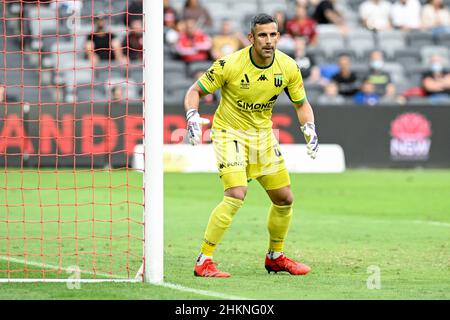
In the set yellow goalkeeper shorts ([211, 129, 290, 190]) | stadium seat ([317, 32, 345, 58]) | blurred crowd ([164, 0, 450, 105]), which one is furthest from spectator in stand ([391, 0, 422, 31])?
yellow goalkeeper shorts ([211, 129, 290, 190])

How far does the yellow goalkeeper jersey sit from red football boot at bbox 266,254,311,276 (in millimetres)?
1233

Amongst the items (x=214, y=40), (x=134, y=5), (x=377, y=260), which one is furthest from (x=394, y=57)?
(x=377, y=260)

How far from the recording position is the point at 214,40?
26.2 meters

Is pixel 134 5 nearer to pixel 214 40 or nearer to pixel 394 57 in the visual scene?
pixel 214 40

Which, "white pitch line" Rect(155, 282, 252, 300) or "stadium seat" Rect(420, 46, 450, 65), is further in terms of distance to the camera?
"stadium seat" Rect(420, 46, 450, 65)

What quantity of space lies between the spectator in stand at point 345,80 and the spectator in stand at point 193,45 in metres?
3.03

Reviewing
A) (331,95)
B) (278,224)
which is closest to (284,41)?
(331,95)

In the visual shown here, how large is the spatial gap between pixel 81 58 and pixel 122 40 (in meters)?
1.51

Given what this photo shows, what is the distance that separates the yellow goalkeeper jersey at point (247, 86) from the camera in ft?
33.6

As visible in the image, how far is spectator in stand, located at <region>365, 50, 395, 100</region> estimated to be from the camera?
2594cm

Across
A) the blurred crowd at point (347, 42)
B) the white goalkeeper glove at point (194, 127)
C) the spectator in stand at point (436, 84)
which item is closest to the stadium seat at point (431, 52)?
the blurred crowd at point (347, 42)

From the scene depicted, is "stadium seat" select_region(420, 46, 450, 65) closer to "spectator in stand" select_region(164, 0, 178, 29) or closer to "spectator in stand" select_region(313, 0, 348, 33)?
"spectator in stand" select_region(313, 0, 348, 33)

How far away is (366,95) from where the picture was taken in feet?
84.1

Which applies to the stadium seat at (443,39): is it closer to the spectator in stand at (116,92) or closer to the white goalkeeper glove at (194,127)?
the spectator in stand at (116,92)
